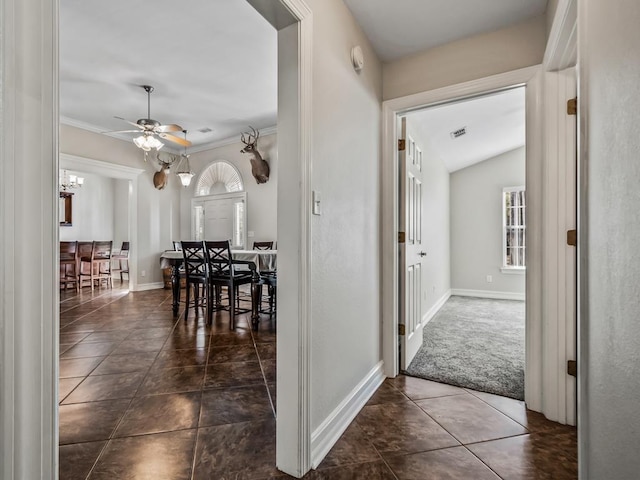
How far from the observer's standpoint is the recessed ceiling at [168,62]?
105 inches

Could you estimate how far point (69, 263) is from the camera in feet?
19.9

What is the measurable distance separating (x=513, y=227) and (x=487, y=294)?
136 cm

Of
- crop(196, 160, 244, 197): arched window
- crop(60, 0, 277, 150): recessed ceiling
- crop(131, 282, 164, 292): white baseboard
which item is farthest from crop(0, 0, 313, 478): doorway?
crop(131, 282, 164, 292): white baseboard

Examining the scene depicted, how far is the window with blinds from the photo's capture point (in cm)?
595

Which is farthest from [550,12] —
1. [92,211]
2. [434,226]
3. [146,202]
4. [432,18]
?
[92,211]

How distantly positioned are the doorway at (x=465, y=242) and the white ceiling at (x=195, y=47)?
50 centimetres

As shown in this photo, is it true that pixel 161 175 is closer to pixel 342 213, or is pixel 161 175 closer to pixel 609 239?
pixel 342 213

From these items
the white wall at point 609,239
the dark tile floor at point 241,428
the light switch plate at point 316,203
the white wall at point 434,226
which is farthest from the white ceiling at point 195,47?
the dark tile floor at point 241,428

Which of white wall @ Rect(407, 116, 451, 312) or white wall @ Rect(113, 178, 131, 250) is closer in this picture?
white wall @ Rect(407, 116, 451, 312)

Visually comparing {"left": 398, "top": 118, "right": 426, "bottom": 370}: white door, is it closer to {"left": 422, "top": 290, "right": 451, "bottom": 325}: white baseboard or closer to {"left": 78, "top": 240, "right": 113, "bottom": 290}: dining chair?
Result: {"left": 422, "top": 290, "right": 451, "bottom": 325}: white baseboard

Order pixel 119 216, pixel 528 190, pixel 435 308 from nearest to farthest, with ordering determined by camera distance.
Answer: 1. pixel 528 190
2. pixel 435 308
3. pixel 119 216

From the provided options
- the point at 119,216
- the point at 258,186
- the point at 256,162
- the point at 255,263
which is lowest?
the point at 255,263

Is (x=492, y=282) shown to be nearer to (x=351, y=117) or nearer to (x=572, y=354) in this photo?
(x=572, y=354)

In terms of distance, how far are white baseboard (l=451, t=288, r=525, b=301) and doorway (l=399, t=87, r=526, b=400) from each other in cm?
2
